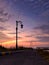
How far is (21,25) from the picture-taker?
49.8 metres

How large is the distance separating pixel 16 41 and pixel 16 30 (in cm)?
272

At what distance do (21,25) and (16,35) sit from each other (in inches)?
126

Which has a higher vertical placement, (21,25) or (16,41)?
(21,25)

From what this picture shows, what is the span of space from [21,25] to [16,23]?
1.33 meters

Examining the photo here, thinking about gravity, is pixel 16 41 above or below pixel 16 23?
below

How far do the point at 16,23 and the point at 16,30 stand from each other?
1791 mm

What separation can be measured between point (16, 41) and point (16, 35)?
5.20 ft

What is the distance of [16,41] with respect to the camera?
5081cm

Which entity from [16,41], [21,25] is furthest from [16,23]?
[16,41]

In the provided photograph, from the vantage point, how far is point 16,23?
50.0 metres

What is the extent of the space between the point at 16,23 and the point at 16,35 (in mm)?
3261

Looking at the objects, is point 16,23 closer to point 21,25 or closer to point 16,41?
point 21,25

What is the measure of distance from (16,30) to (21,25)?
1904mm
